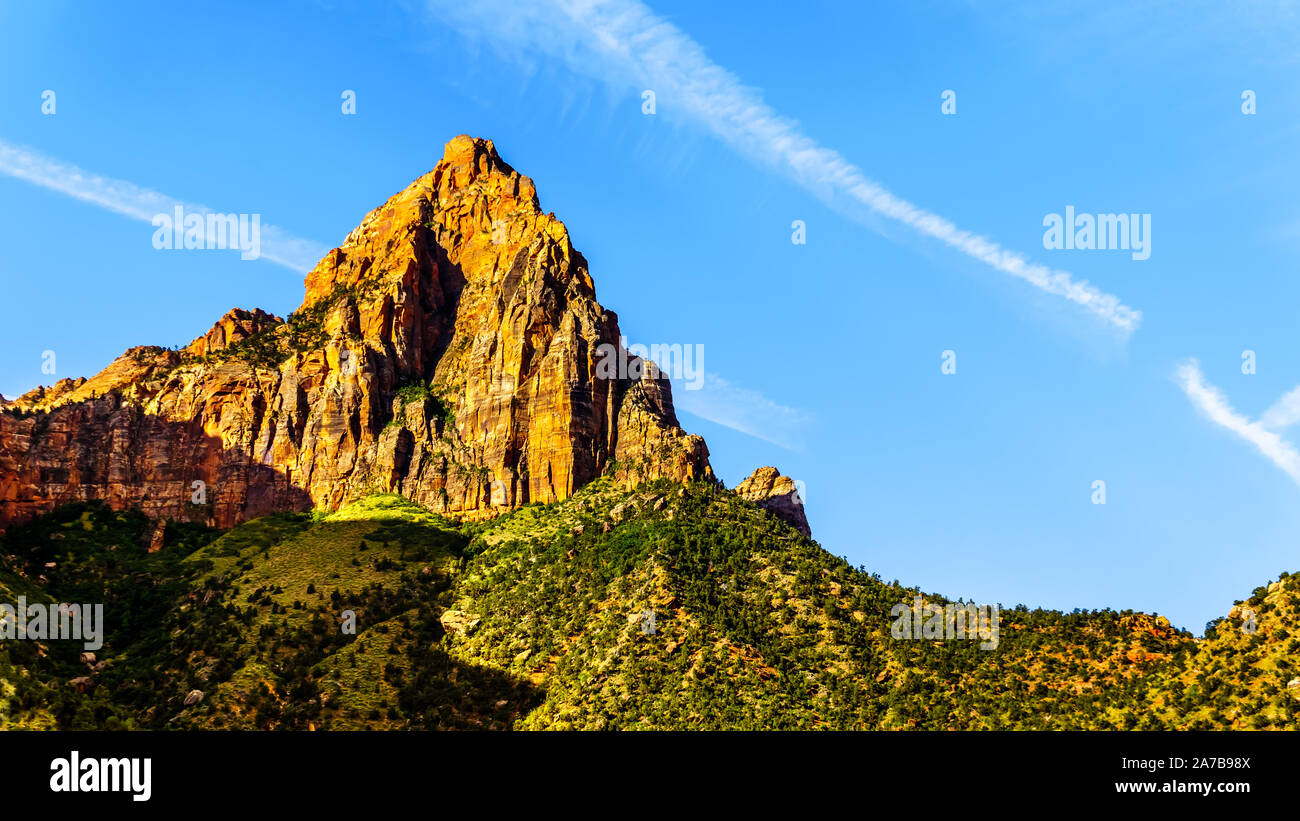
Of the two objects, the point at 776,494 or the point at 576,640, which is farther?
the point at 776,494

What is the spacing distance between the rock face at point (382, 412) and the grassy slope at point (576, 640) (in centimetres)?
634

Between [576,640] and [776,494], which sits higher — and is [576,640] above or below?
below

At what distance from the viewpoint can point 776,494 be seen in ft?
617

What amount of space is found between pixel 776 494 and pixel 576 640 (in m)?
68.1

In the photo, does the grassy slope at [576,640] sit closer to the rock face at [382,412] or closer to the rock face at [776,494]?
the rock face at [382,412]

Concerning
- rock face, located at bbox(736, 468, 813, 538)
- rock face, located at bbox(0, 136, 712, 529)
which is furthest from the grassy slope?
rock face, located at bbox(736, 468, 813, 538)

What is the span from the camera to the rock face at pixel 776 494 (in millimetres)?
182125

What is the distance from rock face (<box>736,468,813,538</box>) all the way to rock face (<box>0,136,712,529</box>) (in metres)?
25.4

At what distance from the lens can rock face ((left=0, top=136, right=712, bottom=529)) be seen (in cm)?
16388

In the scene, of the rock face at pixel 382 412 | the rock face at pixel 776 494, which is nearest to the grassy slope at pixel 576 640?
the rock face at pixel 382 412
